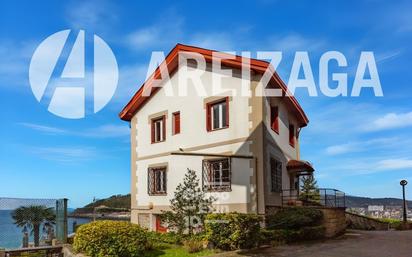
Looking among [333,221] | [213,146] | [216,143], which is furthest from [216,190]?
[333,221]

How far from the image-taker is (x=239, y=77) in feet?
60.8

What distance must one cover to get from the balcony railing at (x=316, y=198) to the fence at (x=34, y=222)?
1019cm

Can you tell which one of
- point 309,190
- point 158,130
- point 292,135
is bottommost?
point 309,190

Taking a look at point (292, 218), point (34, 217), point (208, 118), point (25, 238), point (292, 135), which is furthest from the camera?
point (292, 135)

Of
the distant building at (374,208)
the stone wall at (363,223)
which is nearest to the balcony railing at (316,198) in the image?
the stone wall at (363,223)

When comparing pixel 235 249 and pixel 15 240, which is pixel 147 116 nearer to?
pixel 15 240

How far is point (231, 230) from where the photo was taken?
14203mm

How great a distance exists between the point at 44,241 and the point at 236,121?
423 inches

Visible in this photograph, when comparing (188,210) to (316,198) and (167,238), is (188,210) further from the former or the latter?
(316,198)

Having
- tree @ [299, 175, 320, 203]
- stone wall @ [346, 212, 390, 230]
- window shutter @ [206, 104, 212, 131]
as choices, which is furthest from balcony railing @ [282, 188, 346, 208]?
window shutter @ [206, 104, 212, 131]

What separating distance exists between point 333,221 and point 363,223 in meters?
9.69

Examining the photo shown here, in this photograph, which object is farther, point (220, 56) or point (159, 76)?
point (159, 76)

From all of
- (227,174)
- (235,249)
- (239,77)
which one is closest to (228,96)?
(239,77)

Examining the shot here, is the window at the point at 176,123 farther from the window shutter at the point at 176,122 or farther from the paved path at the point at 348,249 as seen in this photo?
the paved path at the point at 348,249
